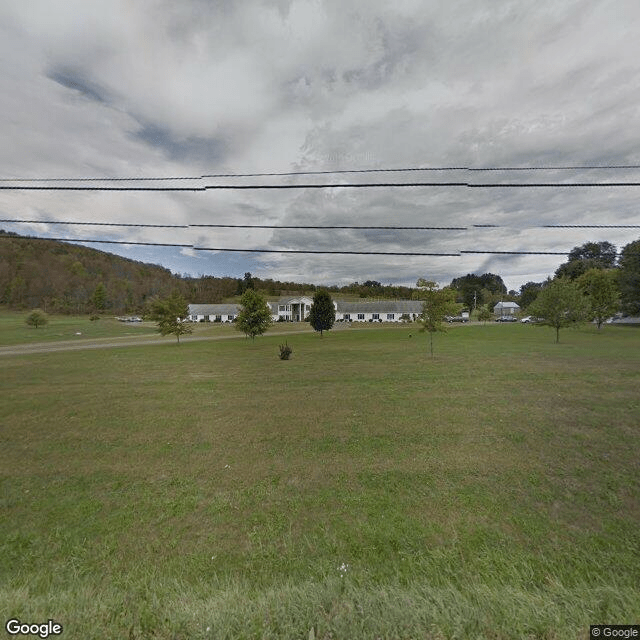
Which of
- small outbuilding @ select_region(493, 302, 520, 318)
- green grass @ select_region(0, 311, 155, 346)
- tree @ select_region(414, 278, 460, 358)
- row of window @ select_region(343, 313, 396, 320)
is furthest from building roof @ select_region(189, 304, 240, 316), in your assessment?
small outbuilding @ select_region(493, 302, 520, 318)

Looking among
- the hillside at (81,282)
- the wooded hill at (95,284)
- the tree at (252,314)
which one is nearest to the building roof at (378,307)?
the wooded hill at (95,284)

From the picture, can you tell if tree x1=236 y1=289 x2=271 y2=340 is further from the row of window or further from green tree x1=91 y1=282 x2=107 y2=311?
green tree x1=91 y1=282 x2=107 y2=311

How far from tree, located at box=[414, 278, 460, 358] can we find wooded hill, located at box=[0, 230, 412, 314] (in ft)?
244

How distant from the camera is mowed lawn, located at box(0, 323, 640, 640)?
98.8 inches

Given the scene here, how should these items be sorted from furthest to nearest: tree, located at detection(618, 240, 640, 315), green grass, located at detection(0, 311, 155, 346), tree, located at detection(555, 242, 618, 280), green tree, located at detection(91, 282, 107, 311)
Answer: green tree, located at detection(91, 282, 107, 311)
tree, located at detection(555, 242, 618, 280)
tree, located at detection(618, 240, 640, 315)
green grass, located at detection(0, 311, 155, 346)

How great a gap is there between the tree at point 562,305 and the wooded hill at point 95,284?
240 ft

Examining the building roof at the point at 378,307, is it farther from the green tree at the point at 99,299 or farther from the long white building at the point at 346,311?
the green tree at the point at 99,299

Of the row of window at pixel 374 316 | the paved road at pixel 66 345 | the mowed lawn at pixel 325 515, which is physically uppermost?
the row of window at pixel 374 316

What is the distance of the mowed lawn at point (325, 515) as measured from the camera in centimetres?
251

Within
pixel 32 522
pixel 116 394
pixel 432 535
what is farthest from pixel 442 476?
pixel 116 394

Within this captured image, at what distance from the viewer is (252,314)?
2905 cm

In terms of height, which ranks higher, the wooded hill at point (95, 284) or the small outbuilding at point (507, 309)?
the wooded hill at point (95, 284)

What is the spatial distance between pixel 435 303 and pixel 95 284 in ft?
414

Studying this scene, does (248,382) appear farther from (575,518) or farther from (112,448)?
(575,518)
